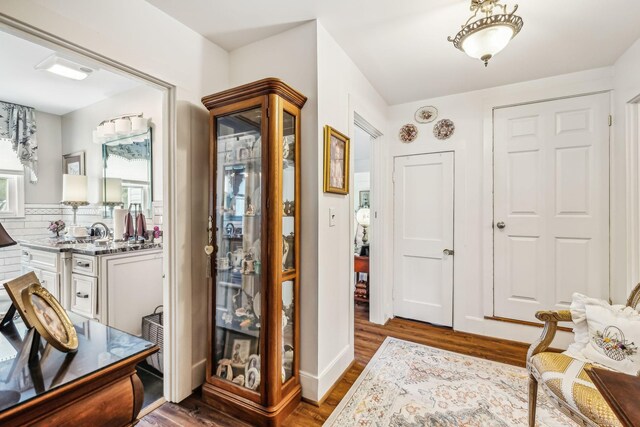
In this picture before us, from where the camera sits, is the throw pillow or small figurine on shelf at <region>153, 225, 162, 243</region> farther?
small figurine on shelf at <region>153, 225, 162, 243</region>

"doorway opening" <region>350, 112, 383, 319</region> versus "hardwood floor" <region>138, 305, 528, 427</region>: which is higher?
Answer: "doorway opening" <region>350, 112, 383, 319</region>

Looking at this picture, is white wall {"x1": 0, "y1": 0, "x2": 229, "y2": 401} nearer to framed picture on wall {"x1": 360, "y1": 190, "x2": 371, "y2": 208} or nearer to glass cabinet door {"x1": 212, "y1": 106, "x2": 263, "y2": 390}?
glass cabinet door {"x1": 212, "y1": 106, "x2": 263, "y2": 390}

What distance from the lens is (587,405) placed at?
1.18m

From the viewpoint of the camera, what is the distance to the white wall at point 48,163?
3.57 metres

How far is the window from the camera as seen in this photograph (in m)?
3.35

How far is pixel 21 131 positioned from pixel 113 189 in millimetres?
1515

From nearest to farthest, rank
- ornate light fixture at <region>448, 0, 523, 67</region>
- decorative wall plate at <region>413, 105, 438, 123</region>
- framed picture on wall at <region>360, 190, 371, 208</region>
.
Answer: ornate light fixture at <region>448, 0, 523, 67</region> → decorative wall plate at <region>413, 105, 438, 123</region> → framed picture on wall at <region>360, 190, 371, 208</region>

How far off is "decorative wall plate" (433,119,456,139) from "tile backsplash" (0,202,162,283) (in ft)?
12.4

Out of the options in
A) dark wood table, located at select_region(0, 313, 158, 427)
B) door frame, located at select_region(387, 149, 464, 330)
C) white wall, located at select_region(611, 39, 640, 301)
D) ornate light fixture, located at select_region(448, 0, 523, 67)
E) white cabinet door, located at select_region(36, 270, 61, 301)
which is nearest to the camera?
dark wood table, located at select_region(0, 313, 158, 427)

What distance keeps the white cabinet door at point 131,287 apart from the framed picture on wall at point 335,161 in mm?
1863

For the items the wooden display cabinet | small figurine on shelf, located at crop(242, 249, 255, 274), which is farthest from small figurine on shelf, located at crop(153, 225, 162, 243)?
small figurine on shelf, located at crop(242, 249, 255, 274)

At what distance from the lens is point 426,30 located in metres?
1.90

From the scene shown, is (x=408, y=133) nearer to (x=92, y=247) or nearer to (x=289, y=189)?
(x=289, y=189)

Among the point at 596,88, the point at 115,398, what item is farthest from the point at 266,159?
the point at 596,88
